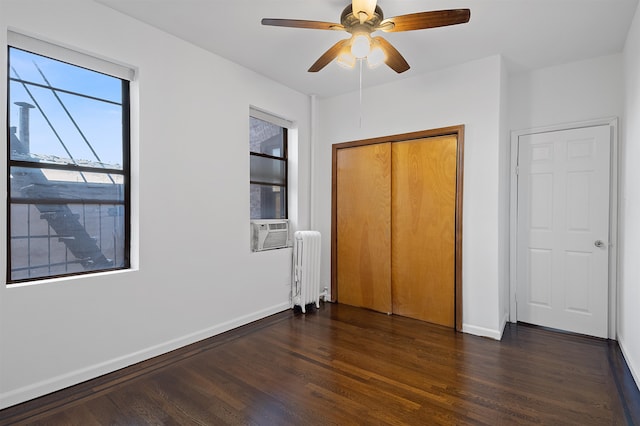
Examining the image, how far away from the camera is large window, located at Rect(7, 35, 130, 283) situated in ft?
6.86

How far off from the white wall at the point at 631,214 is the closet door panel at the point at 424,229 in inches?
51.3

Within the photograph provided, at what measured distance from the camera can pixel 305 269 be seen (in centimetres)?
384

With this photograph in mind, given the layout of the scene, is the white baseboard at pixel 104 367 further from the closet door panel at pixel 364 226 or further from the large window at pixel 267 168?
the closet door panel at pixel 364 226

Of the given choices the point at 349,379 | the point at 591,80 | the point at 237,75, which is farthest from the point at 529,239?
the point at 237,75

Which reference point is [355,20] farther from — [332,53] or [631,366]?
[631,366]

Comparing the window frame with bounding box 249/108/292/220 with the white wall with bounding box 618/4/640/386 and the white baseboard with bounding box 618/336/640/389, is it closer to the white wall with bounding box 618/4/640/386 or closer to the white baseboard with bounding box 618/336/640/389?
the white wall with bounding box 618/4/640/386

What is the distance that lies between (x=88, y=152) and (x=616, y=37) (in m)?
4.20

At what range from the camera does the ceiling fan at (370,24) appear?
192 cm

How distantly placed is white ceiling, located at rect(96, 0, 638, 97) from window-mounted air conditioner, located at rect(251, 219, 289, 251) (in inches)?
62.8

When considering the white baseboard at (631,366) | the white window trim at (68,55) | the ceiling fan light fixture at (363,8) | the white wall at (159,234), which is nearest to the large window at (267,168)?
the white wall at (159,234)

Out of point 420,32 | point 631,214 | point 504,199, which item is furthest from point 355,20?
point 631,214

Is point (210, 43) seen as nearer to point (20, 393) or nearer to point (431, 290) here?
point (20, 393)

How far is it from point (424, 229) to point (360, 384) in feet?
5.97

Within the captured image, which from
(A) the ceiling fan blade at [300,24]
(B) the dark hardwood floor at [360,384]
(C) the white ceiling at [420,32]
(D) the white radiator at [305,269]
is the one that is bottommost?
(B) the dark hardwood floor at [360,384]
